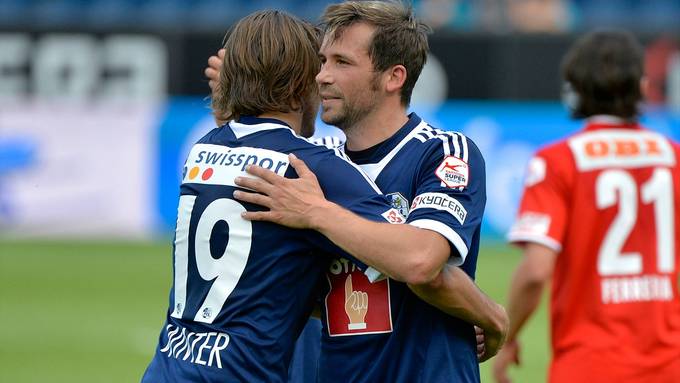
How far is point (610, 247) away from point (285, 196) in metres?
1.47

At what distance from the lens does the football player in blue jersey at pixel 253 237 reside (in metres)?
3.84

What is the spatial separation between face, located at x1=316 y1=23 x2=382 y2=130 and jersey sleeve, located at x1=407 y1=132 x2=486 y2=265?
280 millimetres

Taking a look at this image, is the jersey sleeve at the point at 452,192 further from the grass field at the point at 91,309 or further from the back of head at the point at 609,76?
the grass field at the point at 91,309

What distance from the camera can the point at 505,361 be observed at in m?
4.95

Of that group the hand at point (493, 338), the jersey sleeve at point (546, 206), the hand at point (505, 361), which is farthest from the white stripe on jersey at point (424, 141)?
the hand at point (505, 361)

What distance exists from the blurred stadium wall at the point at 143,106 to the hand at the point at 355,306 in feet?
35.0

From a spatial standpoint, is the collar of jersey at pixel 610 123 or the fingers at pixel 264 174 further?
the collar of jersey at pixel 610 123


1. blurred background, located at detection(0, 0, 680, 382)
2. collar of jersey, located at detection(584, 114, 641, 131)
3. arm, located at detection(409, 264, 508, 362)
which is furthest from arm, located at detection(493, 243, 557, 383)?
blurred background, located at detection(0, 0, 680, 382)

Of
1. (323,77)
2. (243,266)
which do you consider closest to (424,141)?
(323,77)

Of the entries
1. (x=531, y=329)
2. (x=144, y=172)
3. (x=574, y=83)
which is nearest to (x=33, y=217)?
(x=144, y=172)

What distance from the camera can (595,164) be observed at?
4758 millimetres

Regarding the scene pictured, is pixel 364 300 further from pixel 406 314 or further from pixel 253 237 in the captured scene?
pixel 253 237

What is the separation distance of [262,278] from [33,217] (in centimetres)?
1190

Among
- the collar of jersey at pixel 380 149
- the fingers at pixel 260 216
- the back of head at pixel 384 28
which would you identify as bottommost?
the fingers at pixel 260 216
